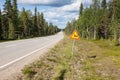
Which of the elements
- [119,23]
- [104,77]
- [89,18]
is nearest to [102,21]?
[89,18]

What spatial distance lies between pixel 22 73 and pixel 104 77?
11.6 ft

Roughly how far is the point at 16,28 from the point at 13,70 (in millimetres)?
62725

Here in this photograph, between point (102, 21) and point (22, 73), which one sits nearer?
point (22, 73)

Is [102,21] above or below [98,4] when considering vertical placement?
below

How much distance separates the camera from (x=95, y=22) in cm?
7406

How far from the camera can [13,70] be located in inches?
466

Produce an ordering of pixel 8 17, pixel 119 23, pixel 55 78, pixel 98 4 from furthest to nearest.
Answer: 1. pixel 98 4
2. pixel 8 17
3. pixel 119 23
4. pixel 55 78

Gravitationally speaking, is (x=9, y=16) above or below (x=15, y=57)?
above

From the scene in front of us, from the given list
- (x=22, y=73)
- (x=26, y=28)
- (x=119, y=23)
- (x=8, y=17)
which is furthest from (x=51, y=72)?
(x=26, y=28)

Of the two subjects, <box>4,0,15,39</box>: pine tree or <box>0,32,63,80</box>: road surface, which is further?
<box>4,0,15,39</box>: pine tree

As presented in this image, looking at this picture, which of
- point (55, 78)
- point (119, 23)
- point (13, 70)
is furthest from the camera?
point (119, 23)

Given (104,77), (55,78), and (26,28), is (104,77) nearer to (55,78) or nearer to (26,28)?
(55,78)

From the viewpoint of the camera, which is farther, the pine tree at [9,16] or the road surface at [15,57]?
the pine tree at [9,16]

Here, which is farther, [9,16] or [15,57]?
[9,16]
